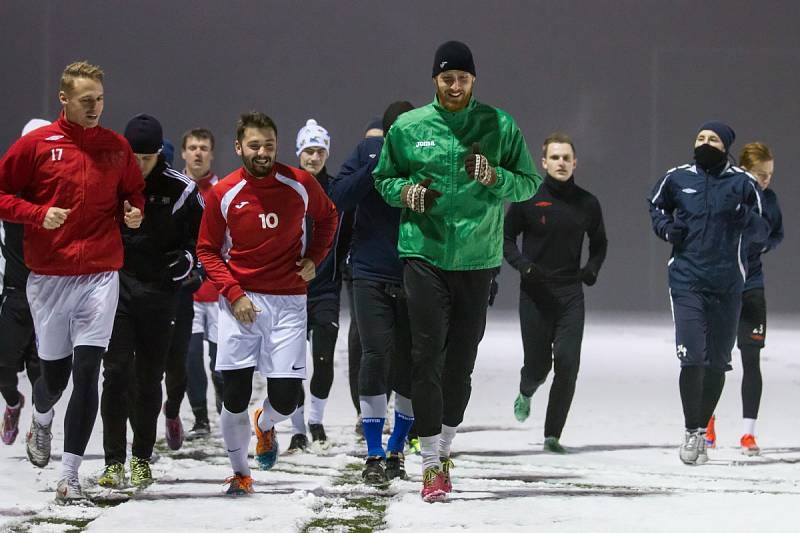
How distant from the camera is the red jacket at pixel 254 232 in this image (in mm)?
4789

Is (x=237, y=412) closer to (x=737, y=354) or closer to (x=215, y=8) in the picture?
(x=737, y=354)

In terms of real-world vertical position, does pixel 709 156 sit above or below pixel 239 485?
above

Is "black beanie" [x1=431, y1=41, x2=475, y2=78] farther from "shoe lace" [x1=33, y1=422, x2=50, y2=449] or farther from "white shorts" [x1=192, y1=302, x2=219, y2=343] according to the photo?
"white shorts" [x1=192, y1=302, x2=219, y2=343]

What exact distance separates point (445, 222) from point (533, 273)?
2.04 metres

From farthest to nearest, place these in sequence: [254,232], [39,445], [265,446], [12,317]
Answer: [12,317] < [39,445] < [265,446] < [254,232]

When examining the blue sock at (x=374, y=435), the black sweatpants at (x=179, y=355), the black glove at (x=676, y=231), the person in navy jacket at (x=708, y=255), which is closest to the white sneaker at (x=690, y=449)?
the person in navy jacket at (x=708, y=255)

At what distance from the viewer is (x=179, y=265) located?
5277mm

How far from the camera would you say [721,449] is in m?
6.69

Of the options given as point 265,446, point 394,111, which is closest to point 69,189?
point 265,446

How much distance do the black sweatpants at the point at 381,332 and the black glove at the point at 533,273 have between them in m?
1.40

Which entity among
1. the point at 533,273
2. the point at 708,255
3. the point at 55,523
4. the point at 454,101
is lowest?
the point at 55,523

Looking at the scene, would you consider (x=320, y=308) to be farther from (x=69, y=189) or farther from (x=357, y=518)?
(x=357, y=518)

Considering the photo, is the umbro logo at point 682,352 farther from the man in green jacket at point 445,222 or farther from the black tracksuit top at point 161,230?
the black tracksuit top at point 161,230

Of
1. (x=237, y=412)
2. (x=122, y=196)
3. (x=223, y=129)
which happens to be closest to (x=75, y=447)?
(x=237, y=412)
